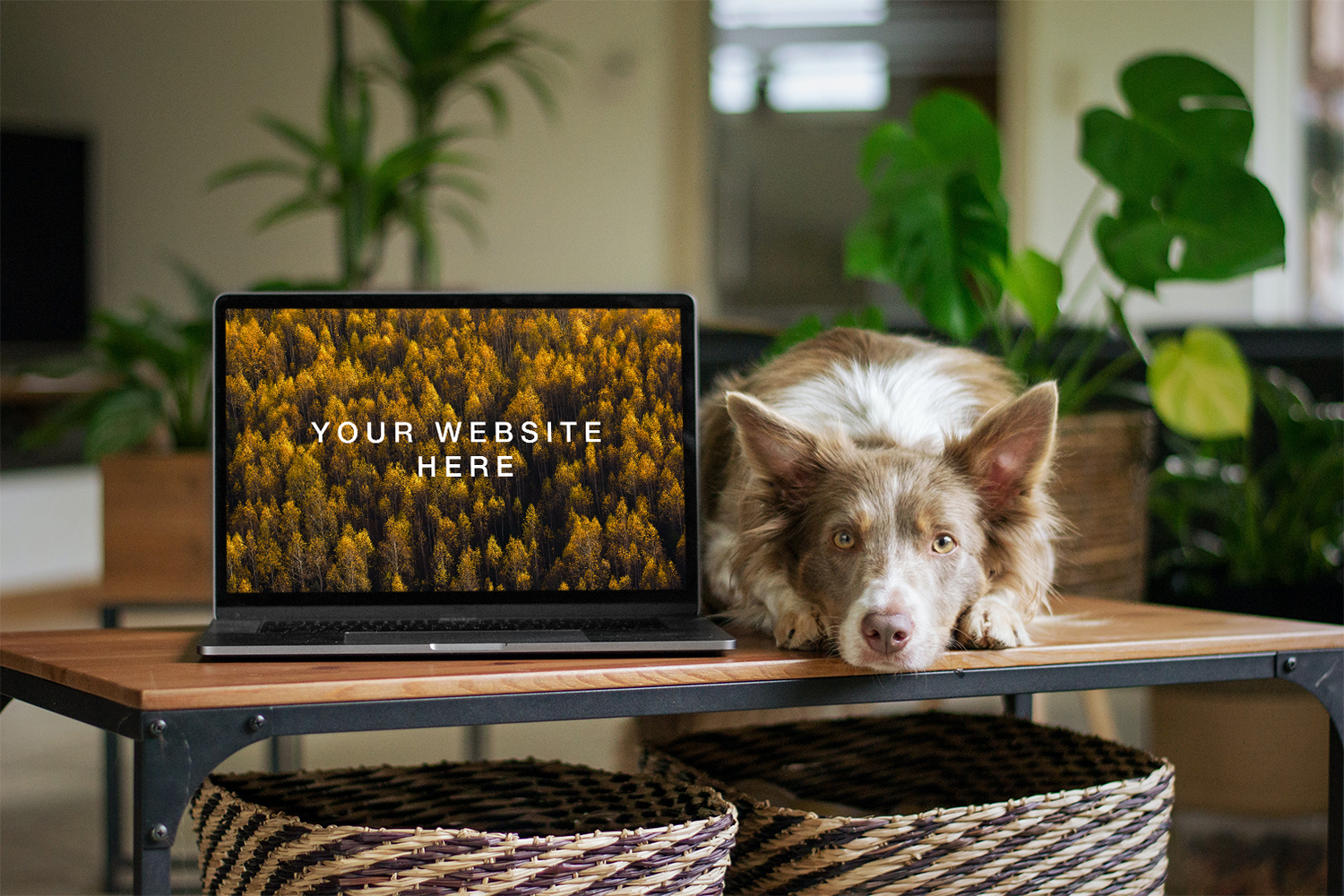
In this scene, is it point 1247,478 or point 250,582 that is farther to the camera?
point 1247,478

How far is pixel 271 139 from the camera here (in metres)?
5.82

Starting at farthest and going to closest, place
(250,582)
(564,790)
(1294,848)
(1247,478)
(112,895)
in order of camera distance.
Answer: (1247,478), (1294,848), (112,895), (564,790), (250,582)

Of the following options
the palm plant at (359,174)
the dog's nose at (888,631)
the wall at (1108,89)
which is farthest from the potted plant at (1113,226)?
the wall at (1108,89)

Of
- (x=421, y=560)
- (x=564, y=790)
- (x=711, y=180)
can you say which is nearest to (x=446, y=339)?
(x=421, y=560)

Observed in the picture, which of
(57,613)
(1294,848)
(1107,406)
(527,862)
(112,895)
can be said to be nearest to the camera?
(527,862)

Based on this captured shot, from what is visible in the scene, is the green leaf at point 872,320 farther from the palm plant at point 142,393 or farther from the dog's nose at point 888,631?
the palm plant at point 142,393

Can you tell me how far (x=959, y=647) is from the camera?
111 cm

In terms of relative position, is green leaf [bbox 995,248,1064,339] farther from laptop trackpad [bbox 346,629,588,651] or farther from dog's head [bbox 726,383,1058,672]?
laptop trackpad [bbox 346,629,588,651]

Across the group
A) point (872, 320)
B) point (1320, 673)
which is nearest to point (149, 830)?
point (1320, 673)

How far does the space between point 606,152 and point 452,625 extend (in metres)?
4.38

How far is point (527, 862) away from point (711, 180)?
14.8 feet

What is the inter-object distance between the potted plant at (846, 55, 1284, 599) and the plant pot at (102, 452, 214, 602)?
1.18 m

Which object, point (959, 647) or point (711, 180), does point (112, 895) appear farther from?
point (711, 180)

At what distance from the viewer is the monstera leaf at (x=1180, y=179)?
1714 millimetres
